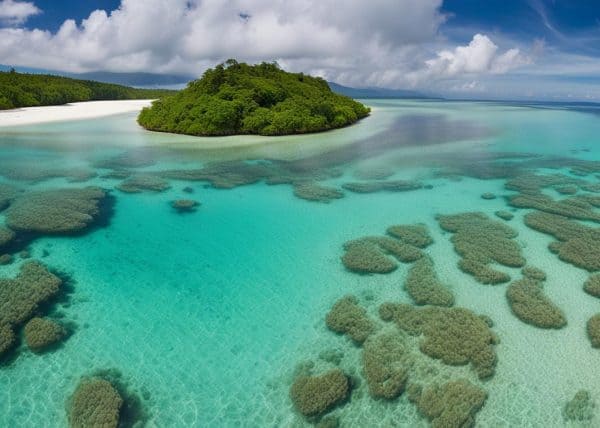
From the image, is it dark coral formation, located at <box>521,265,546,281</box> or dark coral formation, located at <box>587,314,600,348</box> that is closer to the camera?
dark coral formation, located at <box>587,314,600,348</box>

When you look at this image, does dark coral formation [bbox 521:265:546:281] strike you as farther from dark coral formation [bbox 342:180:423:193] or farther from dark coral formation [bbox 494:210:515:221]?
dark coral formation [bbox 342:180:423:193]

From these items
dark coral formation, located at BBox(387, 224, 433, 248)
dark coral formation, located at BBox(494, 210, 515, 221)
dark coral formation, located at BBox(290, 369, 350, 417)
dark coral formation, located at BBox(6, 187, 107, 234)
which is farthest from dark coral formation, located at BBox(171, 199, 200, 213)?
dark coral formation, located at BBox(494, 210, 515, 221)

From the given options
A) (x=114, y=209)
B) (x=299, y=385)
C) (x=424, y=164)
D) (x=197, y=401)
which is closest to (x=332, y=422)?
(x=299, y=385)

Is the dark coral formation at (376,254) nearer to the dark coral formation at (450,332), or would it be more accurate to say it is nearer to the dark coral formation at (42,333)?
the dark coral formation at (450,332)

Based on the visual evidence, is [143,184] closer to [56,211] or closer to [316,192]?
[56,211]

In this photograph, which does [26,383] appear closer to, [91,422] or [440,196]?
[91,422]

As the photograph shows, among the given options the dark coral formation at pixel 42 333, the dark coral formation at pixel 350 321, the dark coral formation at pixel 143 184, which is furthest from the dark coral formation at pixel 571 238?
the dark coral formation at pixel 143 184

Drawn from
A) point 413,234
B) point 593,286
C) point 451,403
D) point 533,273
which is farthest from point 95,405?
point 593,286
